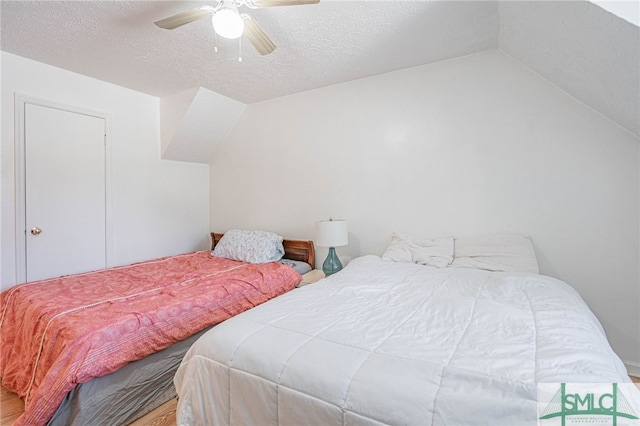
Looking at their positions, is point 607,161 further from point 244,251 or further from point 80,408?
point 80,408

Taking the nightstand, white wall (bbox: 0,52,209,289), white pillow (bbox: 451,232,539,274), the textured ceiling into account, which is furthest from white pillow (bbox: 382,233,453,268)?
white wall (bbox: 0,52,209,289)

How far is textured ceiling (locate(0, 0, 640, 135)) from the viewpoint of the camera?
1610 mm

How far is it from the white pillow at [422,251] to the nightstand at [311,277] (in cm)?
73

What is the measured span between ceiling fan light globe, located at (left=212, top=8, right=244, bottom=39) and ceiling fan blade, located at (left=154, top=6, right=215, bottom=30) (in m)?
0.07

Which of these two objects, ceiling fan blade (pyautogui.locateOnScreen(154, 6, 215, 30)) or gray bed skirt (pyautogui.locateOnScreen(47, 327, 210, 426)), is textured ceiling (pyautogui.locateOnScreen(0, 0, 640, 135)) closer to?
ceiling fan blade (pyautogui.locateOnScreen(154, 6, 215, 30))

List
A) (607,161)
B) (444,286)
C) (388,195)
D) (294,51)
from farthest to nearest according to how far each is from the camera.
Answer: (388,195) → (294,51) → (607,161) → (444,286)

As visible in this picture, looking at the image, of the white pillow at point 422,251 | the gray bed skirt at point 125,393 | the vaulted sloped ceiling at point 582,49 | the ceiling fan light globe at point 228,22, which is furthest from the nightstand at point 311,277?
the vaulted sloped ceiling at point 582,49

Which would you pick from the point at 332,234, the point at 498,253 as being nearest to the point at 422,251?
the point at 498,253

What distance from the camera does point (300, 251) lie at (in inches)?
129

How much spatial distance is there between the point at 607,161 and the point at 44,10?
12.3ft

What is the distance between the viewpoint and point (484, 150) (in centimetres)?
242

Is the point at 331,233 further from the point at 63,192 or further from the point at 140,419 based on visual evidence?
the point at 63,192

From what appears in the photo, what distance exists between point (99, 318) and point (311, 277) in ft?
5.51

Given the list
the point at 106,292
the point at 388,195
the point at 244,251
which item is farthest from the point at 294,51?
the point at 106,292
